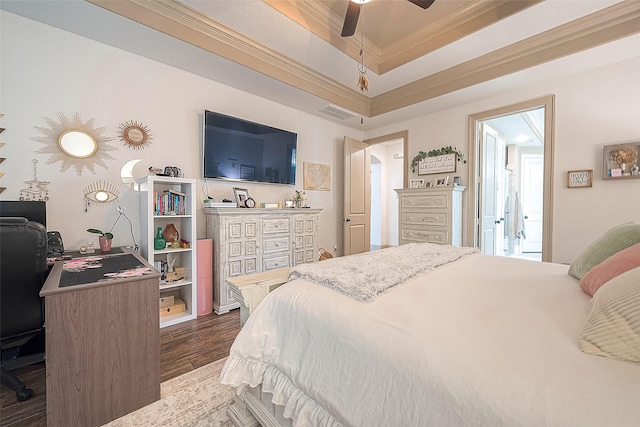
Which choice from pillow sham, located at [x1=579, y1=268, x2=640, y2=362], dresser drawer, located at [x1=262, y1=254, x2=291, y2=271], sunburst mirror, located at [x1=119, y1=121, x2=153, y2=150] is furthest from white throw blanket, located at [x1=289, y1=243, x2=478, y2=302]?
sunburst mirror, located at [x1=119, y1=121, x2=153, y2=150]

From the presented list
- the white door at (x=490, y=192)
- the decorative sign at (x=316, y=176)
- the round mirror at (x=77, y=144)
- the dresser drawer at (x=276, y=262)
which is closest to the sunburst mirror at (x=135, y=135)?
the round mirror at (x=77, y=144)

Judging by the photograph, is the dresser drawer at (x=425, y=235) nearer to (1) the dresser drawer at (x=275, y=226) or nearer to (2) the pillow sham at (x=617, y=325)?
(1) the dresser drawer at (x=275, y=226)

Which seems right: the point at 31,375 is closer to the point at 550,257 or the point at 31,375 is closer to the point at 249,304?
the point at 249,304

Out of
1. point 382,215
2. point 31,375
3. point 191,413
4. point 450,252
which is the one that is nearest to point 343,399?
point 191,413

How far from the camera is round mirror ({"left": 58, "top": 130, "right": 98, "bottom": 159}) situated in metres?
2.14

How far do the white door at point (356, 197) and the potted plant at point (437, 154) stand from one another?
915 millimetres

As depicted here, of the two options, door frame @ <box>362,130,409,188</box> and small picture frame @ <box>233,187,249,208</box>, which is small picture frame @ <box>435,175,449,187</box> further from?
small picture frame @ <box>233,187,249,208</box>

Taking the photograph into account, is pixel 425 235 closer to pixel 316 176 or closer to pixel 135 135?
pixel 316 176

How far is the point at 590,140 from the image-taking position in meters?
2.60

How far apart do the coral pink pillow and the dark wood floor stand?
7.17ft

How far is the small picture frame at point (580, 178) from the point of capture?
261 cm

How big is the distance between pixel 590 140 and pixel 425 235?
1.94m

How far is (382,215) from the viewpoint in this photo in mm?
6699

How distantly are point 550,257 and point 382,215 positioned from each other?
157 inches
